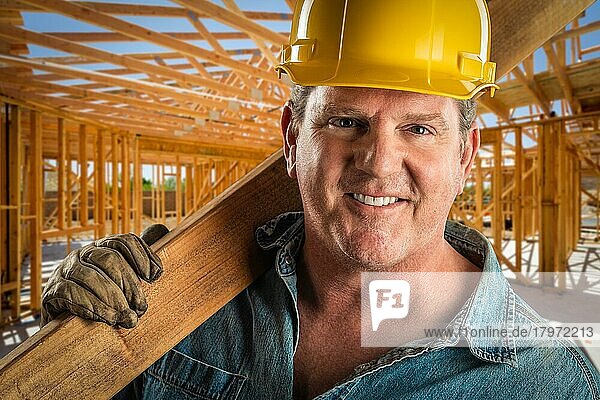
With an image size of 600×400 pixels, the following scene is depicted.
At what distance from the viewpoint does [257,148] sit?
1403 cm

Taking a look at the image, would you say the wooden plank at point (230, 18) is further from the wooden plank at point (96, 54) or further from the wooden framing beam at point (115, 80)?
the wooden framing beam at point (115, 80)

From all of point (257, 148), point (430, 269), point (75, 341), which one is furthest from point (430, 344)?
point (257, 148)

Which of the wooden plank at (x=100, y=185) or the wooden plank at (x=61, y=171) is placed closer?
the wooden plank at (x=61, y=171)

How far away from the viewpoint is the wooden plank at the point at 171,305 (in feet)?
2.89

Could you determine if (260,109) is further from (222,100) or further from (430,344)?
(430,344)

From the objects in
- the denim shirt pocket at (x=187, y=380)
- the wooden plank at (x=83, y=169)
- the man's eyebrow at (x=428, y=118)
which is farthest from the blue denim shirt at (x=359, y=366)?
the wooden plank at (x=83, y=169)

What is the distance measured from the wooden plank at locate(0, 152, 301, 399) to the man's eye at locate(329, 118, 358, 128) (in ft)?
0.90

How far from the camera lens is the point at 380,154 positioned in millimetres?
1119

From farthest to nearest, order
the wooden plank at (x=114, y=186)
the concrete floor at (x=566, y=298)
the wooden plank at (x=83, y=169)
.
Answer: the wooden plank at (x=114, y=186) < the wooden plank at (x=83, y=169) < the concrete floor at (x=566, y=298)

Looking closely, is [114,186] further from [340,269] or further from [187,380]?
[340,269]

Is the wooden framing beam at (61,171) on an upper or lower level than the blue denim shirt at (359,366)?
upper

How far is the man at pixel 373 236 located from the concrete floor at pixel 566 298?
11.4ft

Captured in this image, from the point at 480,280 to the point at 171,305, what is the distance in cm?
87

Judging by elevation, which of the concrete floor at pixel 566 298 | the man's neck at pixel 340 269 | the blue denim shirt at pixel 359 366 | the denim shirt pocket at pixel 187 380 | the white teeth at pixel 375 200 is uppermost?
the white teeth at pixel 375 200
